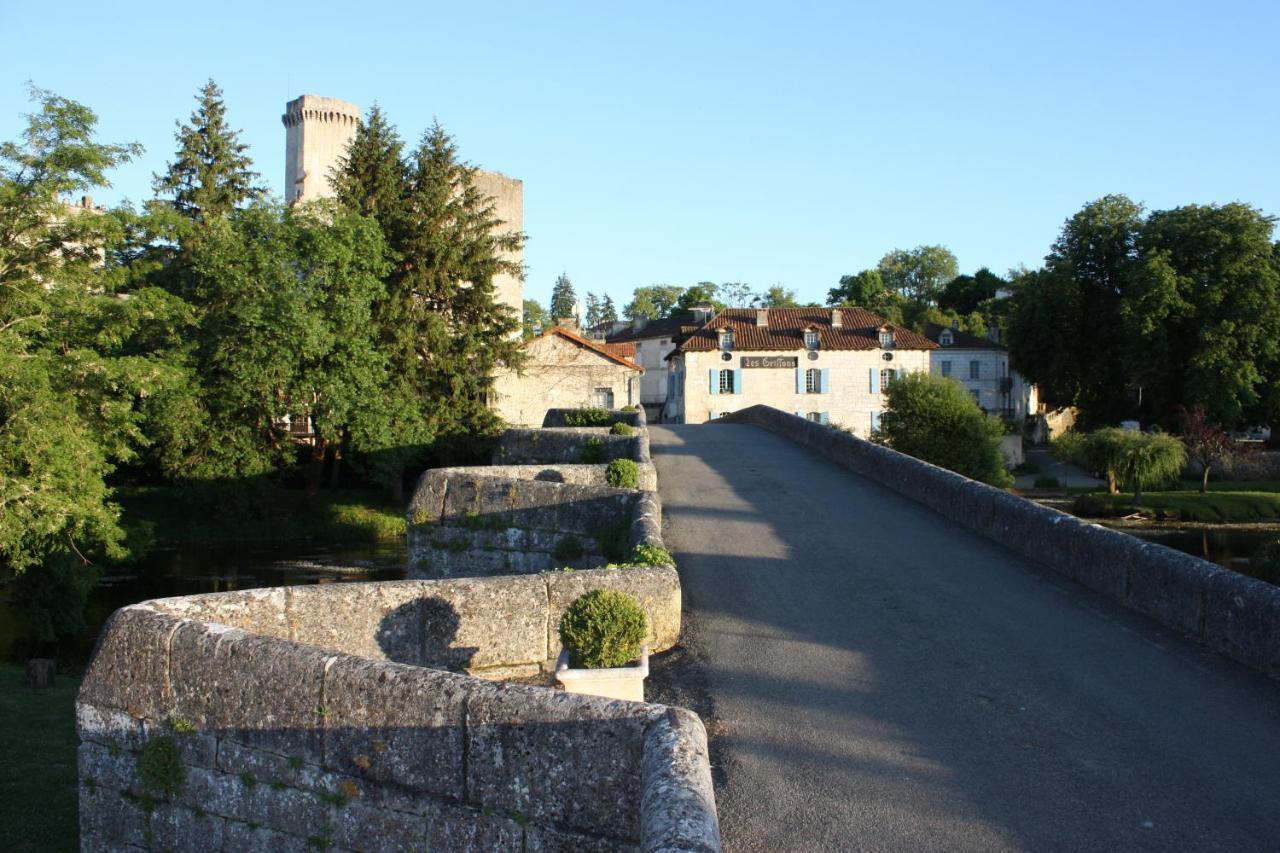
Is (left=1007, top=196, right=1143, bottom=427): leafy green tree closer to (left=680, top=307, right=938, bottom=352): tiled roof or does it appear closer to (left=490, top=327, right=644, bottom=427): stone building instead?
(left=680, top=307, right=938, bottom=352): tiled roof

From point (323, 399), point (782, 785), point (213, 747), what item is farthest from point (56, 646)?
point (782, 785)

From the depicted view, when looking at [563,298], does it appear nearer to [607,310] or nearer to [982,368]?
[607,310]

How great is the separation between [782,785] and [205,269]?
97.2 ft

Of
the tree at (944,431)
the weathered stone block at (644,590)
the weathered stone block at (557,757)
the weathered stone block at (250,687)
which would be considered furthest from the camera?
the tree at (944,431)

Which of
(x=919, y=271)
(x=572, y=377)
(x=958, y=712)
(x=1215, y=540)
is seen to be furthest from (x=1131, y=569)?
(x=919, y=271)

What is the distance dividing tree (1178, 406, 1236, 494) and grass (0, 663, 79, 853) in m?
44.3

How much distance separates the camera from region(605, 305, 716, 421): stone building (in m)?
70.4

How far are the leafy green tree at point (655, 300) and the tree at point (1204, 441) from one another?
75.2 m

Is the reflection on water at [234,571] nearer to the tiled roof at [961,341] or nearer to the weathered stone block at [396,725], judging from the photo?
the weathered stone block at [396,725]

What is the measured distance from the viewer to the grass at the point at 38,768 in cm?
1009

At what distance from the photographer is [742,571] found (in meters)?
10.9

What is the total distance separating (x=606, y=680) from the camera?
682 centimetres

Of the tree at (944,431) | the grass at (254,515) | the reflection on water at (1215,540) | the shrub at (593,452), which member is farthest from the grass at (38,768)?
the reflection on water at (1215,540)

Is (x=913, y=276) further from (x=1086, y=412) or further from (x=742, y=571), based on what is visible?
(x=742, y=571)
